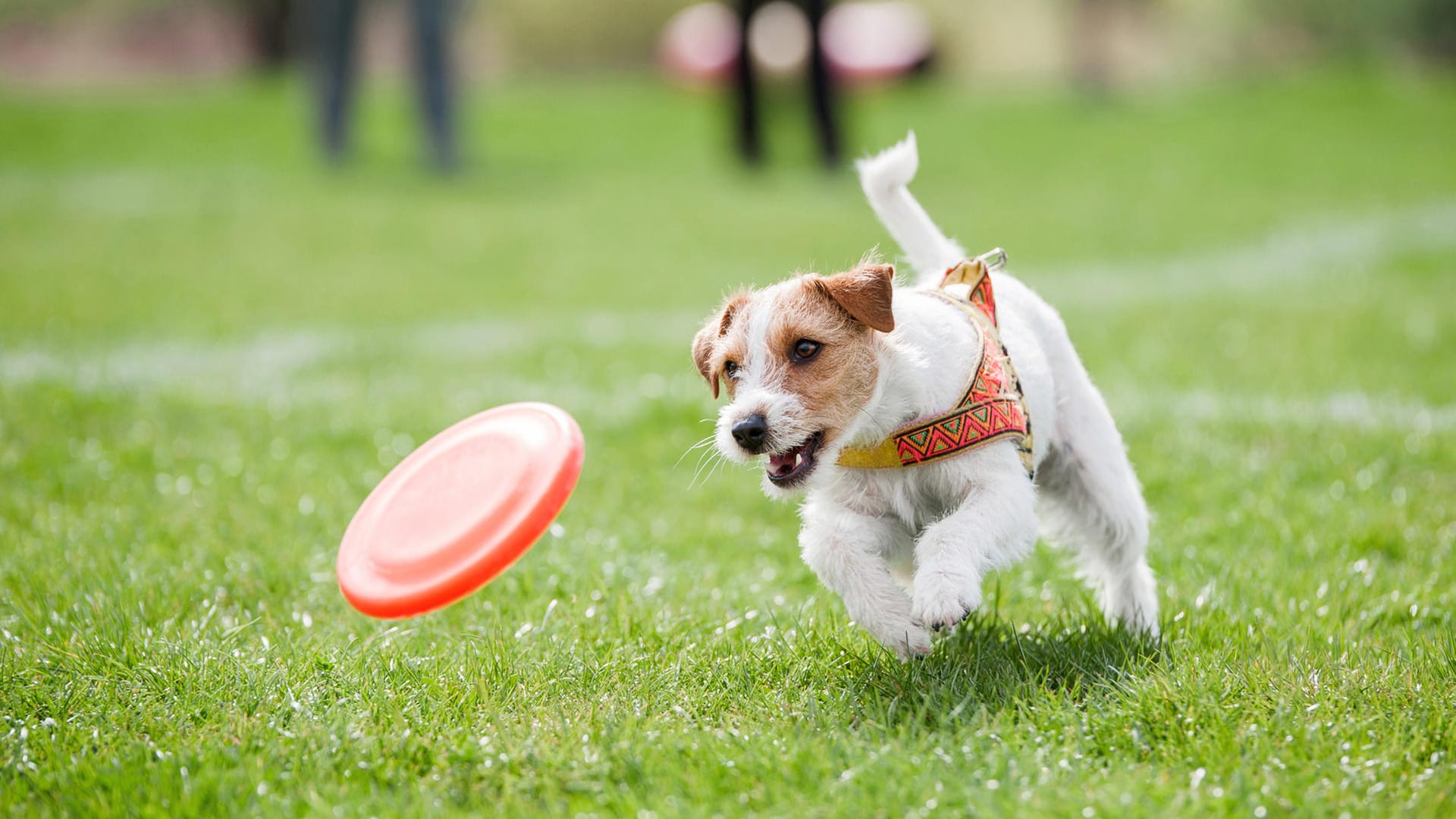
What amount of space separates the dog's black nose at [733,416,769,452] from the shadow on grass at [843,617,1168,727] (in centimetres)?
81

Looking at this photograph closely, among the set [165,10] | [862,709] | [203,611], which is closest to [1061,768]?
[862,709]

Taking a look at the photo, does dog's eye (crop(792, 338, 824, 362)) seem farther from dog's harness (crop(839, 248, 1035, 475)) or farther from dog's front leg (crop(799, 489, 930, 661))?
dog's front leg (crop(799, 489, 930, 661))

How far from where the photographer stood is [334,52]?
1777 cm

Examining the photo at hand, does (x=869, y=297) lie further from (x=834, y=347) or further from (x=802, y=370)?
(x=802, y=370)

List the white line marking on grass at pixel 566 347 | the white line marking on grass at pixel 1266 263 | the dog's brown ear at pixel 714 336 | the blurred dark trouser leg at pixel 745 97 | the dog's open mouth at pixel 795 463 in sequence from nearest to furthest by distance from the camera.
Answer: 1. the dog's open mouth at pixel 795 463
2. the dog's brown ear at pixel 714 336
3. the white line marking on grass at pixel 566 347
4. the white line marking on grass at pixel 1266 263
5. the blurred dark trouser leg at pixel 745 97

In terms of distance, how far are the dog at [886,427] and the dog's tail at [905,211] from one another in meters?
0.42

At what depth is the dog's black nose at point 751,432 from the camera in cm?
340

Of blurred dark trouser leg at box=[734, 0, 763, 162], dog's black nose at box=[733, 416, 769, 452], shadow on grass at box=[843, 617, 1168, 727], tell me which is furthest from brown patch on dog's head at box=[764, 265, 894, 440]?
blurred dark trouser leg at box=[734, 0, 763, 162]

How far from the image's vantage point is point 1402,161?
19000mm

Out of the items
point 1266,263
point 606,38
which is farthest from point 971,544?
point 606,38

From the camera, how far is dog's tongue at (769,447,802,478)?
11.5 feet

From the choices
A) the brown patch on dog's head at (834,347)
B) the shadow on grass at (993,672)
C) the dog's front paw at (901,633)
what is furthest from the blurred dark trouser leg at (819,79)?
the dog's front paw at (901,633)

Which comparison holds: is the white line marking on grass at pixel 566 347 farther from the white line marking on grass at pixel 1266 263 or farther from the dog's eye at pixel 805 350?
the dog's eye at pixel 805 350

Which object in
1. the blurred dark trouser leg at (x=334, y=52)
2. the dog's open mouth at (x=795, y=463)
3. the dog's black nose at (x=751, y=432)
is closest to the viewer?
the dog's black nose at (x=751, y=432)
